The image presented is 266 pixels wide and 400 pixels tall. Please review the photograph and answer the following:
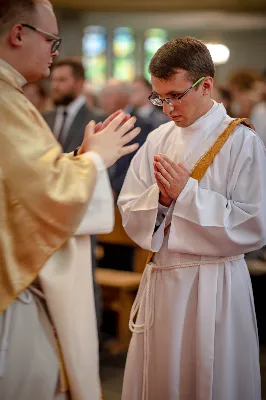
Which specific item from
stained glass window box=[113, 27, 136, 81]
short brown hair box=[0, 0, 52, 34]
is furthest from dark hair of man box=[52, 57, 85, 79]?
stained glass window box=[113, 27, 136, 81]

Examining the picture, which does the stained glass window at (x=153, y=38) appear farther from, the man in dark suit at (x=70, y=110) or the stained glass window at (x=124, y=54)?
the man in dark suit at (x=70, y=110)

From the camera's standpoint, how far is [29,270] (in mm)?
2322

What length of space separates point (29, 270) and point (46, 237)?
4.9 inches

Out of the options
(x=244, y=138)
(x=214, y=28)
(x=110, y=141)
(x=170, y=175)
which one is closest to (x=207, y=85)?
(x=244, y=138)

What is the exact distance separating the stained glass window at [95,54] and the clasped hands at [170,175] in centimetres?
1659

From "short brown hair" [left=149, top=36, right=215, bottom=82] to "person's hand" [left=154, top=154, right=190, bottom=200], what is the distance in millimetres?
367

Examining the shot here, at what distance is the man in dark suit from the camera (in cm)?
514

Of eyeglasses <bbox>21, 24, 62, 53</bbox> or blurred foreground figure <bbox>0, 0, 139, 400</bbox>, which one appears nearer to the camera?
blurred foreground figure <bbox>0, 0, 139, 400</bbox>

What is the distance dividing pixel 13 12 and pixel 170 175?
101 cm

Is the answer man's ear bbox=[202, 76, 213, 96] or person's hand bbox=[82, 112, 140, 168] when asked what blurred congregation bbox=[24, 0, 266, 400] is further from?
person's hand bbox=[82, 112, 140, 168]

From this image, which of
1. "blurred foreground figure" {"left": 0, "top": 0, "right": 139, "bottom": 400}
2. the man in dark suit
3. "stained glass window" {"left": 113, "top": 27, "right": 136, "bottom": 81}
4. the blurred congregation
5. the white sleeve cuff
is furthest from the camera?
"stained glass window" {"left": 113, "top": 27, "right": 136, "bottom": 81}

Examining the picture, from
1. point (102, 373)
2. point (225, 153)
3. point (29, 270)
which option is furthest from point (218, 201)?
point (102, 373)

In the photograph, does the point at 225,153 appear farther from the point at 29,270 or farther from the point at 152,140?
the point at 29,270

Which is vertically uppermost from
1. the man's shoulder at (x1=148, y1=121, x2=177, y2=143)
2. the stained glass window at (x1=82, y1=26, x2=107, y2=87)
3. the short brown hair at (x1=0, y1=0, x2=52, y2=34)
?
the stained glass window at (x1=82, y1=26, x2=107, y2=87)
